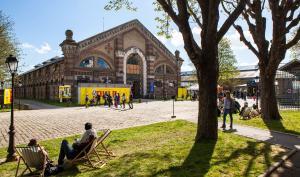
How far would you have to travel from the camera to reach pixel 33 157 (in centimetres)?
688

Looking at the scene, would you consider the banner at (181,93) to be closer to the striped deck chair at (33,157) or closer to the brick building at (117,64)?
the brick building at (117,64)

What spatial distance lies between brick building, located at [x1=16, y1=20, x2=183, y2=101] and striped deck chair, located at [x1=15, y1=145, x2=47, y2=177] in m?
27.4

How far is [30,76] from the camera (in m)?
57.1

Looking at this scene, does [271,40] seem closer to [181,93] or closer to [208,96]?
[208,96]

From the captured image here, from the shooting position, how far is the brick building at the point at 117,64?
3547 centimetres

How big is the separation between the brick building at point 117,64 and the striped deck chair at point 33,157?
27.4 metres

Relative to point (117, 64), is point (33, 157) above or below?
below

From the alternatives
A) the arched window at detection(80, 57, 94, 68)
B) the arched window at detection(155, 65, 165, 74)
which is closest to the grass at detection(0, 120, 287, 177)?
the arched window at detection(80, 57, 94, 68)

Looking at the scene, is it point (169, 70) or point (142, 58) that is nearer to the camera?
point (142, 58)

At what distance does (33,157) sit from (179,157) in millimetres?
3750

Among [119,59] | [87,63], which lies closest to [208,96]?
[87,63]

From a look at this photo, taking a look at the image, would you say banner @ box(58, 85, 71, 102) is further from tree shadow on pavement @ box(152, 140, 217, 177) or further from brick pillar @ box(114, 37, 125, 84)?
tree shadow on pavement @ box(152, 140, 217, 177)

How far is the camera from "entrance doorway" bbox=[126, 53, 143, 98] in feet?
137

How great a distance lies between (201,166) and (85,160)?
10.5ft
